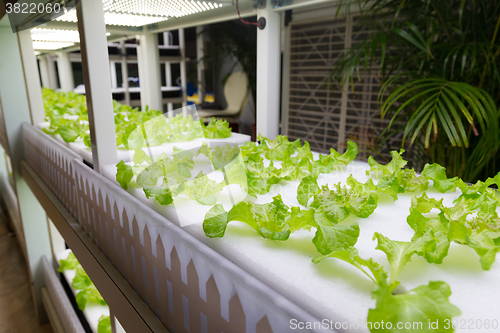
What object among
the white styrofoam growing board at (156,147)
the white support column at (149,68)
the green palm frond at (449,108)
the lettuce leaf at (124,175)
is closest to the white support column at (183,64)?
the white support column at (149,68)

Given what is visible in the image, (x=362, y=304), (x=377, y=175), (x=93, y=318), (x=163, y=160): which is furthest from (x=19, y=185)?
(x=362, y=304)

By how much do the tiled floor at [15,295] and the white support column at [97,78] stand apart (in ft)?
7.67

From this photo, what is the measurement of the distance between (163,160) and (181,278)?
1.24 feet

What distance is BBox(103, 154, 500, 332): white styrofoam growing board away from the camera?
17.5 inches

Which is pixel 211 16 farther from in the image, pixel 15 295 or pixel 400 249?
pixel 15 295

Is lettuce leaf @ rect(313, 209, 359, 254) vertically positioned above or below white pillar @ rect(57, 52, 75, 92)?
below

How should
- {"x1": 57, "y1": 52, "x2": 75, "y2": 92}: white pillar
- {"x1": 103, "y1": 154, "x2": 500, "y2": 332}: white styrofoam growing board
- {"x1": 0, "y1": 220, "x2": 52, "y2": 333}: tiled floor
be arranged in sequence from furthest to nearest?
1. {"x1": 57, "y1": 52, "x2": 75, "y2": 92}: white pillar
2. {"x1": 0, "y1": 220, "x2": 52, "y2": 333}: tiled floor
3. {"x1": 103, "y1": 154, "x2": 500, "y2": 332}: white styrofoam growing board

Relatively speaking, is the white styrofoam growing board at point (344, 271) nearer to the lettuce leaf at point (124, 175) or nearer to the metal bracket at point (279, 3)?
the lettuce leaf at point (124, 175)

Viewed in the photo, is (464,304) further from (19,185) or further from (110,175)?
(19,185)

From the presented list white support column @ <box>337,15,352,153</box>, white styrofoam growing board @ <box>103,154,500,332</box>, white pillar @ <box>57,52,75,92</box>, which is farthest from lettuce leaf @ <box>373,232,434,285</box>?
white pillar @ <box>57,52,75,92</box>

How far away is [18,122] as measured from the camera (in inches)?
91.4

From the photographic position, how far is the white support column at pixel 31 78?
230 centimetres

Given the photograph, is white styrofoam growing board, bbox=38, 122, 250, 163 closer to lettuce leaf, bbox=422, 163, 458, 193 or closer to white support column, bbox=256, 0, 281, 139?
white support column, bbox=256, 0, 281, 139

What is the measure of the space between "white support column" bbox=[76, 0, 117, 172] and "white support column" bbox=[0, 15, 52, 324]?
1.30 meters
